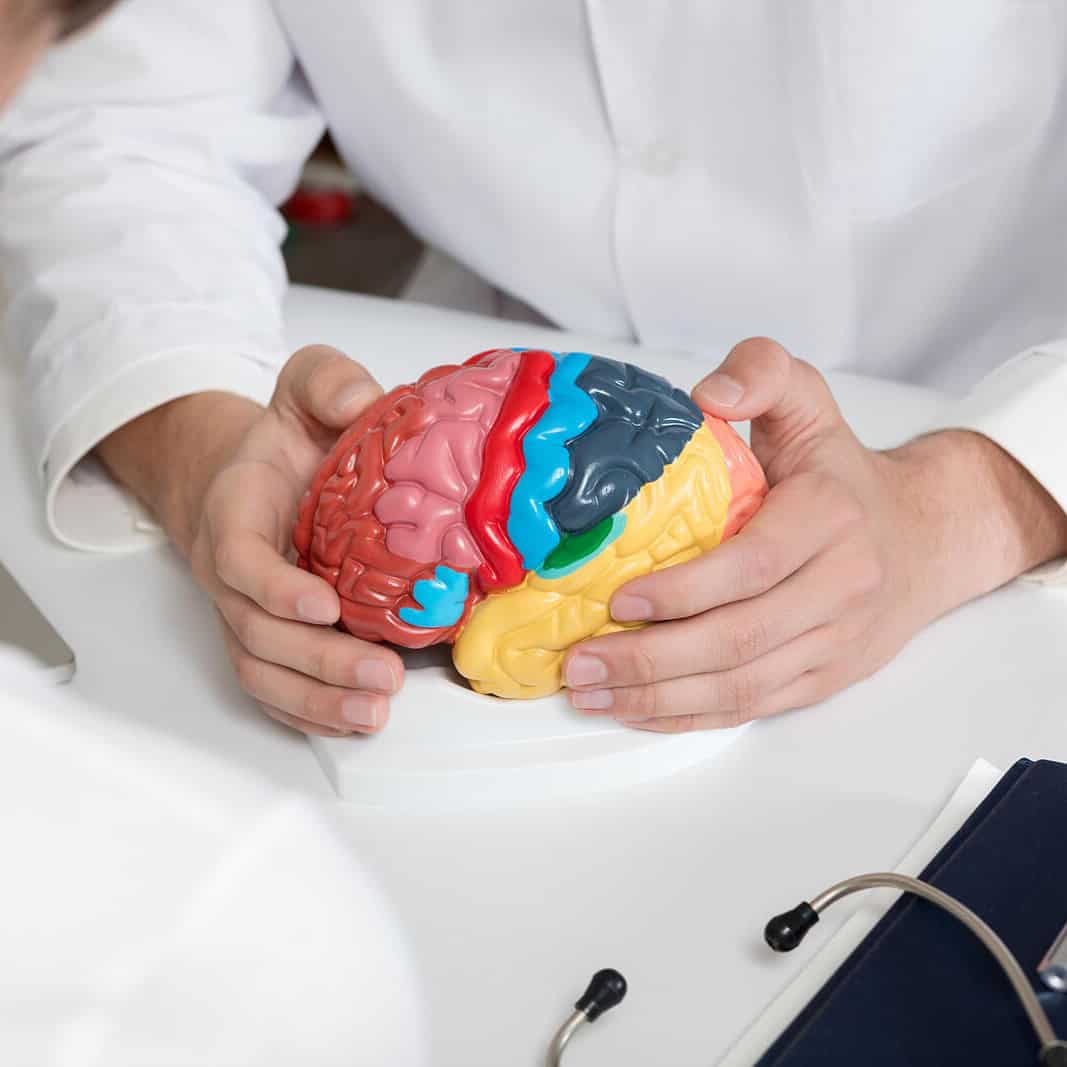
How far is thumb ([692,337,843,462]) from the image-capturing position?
0.96 meters

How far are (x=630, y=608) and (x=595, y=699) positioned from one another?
71 millimetres

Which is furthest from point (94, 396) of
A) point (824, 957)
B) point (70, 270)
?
point (824, 957)

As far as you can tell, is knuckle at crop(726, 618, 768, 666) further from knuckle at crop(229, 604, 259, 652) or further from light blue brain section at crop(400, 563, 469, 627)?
knuckle at crop(229, 604, 259, 652)

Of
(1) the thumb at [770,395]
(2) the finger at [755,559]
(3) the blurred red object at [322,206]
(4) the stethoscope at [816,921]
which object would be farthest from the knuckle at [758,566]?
(3) the blurred red object at [322,206]

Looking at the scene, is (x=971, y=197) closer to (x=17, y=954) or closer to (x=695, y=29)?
(x=695, y=29)

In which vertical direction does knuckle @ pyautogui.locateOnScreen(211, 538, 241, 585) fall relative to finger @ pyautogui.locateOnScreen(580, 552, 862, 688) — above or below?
below

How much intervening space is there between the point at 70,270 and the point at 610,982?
34.7 inches

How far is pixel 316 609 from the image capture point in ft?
2.93

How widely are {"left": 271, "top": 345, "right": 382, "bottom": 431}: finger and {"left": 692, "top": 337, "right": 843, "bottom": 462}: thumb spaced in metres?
0.25

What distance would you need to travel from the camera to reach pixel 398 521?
895 mm

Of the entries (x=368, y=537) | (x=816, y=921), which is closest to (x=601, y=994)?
(x=816, y=921)

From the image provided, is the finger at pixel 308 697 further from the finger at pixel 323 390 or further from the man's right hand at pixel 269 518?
the finger at pixel 323 390

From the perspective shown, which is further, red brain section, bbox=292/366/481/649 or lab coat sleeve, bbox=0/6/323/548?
lab coat sleeve, bbox=0/6/323/548

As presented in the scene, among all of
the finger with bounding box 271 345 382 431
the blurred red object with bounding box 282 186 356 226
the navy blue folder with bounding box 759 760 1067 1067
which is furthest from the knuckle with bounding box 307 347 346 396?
the blurred red object with bounding box 282 186 356 226
